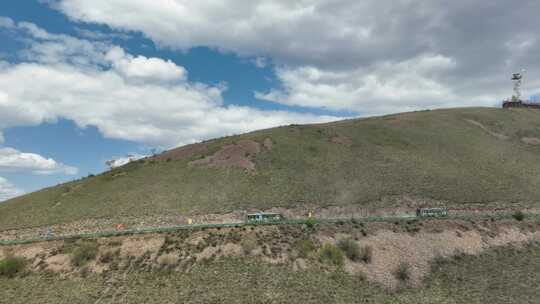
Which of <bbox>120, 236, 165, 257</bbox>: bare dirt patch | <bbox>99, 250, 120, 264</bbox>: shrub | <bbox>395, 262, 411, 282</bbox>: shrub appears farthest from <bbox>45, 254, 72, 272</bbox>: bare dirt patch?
<bbox>395, 262, 411, 282</bbox>: shrub

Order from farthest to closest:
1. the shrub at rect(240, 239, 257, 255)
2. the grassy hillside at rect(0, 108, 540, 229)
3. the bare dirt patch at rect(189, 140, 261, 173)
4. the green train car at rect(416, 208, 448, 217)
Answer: the bare dirt patch at rect(189, 140, 261, 173)
the grassy hillside at rect(0, 108, 540, 229)
the green train car at rect(416, 208, 448, 217)
the shrub at rect(240, 239, 257, 255)

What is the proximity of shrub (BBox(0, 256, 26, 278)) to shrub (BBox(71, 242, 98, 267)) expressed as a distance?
4230mm

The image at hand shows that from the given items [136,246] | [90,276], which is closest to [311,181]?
[136,246]

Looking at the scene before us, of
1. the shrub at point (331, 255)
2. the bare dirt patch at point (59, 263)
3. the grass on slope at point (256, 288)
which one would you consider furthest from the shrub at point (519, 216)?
the bare dirt patch at point (59, 263)

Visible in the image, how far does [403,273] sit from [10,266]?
3513 centimetres

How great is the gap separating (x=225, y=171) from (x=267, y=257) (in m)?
24.5

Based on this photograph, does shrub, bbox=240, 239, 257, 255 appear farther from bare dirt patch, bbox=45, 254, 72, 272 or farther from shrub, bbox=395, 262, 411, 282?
bare dirt patch, bbox=45, 254, 72, 272

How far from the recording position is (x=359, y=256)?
31516 mm

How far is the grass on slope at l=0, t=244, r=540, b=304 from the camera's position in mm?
25750

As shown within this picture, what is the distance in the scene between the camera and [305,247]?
3180 cm

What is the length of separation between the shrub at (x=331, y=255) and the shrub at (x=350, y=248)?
863 millimetres

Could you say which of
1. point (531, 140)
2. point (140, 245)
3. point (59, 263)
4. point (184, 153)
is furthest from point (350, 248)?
point (531, 140)

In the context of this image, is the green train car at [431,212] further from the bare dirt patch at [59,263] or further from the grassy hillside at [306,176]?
the bare dirt patch at [59,263]

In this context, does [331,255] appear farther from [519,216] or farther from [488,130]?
[488,130]
